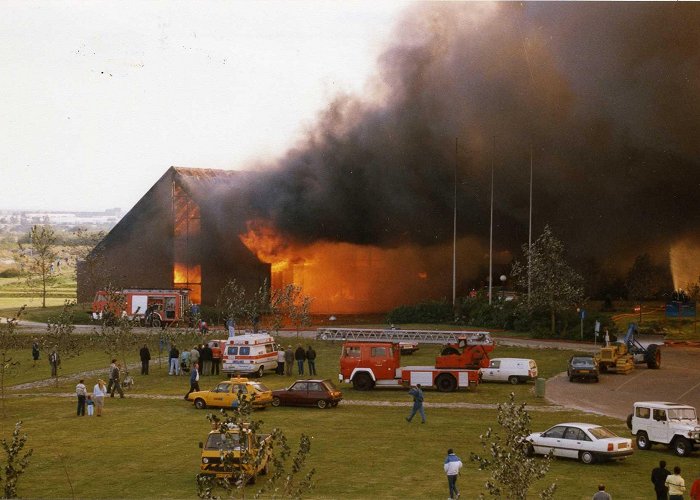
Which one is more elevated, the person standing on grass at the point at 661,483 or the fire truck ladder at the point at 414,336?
the fire truck ladder at the point at 414,336

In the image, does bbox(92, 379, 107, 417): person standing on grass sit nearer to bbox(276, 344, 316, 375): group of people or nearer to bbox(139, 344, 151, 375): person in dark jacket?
bbox(139, 344, 151, 375): person in dark jacket

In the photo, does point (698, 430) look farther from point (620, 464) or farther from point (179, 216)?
point (179, 216)

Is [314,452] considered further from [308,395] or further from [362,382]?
[362,382]

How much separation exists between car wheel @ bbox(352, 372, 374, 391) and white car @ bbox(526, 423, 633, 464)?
46.6 feet

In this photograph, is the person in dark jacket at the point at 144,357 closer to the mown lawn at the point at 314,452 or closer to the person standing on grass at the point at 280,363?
the person standing on grass at the point at 280,363

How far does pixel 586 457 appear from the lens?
26.2 m

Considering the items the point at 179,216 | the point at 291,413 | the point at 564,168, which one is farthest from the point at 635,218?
the point at 291,413

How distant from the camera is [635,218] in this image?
8300 centimetres

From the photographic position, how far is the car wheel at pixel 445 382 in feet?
132

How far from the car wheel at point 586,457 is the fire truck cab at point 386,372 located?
1381 centimetres

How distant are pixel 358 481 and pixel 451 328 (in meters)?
41.9

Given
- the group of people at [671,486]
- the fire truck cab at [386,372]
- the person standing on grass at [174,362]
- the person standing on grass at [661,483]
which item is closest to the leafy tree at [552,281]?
the fire truck cab at [386,372]

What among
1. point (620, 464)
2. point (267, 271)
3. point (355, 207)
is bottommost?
point (620, 464)

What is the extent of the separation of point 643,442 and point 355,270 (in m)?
52.8
